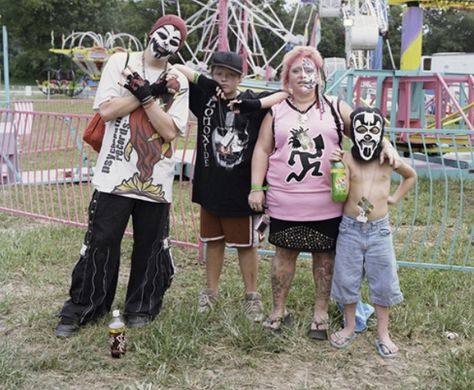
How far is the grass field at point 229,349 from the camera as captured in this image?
9.86 ft

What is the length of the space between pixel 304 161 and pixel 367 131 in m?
0.38

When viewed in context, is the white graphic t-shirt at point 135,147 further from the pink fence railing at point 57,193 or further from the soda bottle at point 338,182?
the pink fence railing at point 57,193

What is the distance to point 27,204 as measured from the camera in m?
7.10

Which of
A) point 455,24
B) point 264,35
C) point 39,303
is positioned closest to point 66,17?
point 264,35

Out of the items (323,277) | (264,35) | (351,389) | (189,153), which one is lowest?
(351,389)

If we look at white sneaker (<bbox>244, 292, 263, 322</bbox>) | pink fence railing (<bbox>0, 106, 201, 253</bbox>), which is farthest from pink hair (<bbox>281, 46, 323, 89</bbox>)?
pink fence railing (<bbox>0, 106, 201, 253</bbox>)

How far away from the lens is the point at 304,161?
325 cm

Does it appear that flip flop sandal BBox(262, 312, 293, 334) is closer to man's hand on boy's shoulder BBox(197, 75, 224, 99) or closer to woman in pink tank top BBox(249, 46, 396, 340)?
woman in pink tank top BBox(249, 46, 396, 340)

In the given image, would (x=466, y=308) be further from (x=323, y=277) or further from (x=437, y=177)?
(x=437, y=177)

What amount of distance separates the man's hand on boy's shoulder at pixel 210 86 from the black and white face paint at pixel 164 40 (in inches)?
12.8

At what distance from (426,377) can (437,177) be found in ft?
22.9

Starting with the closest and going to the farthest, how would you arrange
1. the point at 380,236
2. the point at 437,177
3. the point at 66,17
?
the point at 380,236 < the point at 437,177 < the point at 66,17

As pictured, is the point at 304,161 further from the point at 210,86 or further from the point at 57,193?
the point at 57,193

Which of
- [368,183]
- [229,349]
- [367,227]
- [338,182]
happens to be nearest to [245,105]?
[338,182]
